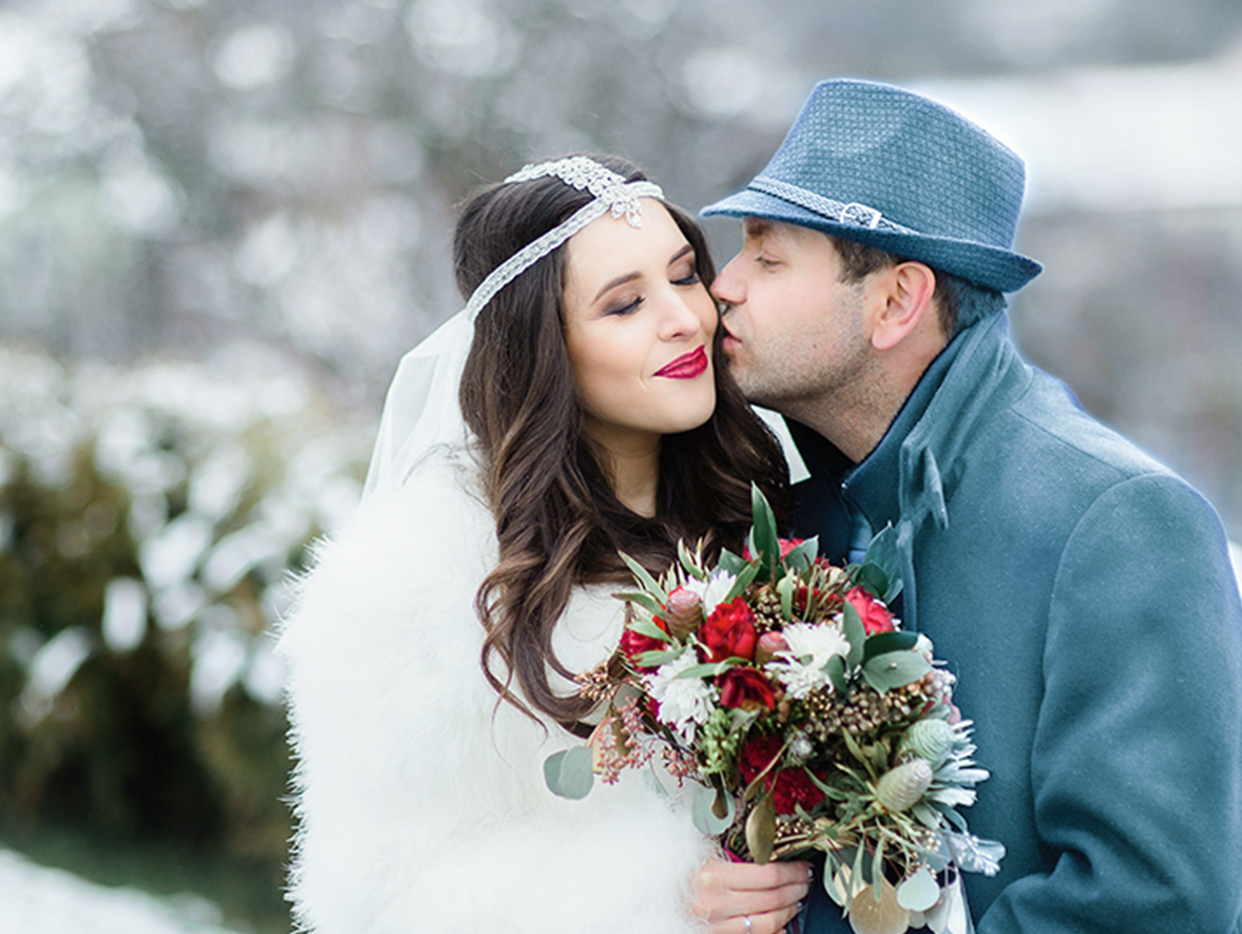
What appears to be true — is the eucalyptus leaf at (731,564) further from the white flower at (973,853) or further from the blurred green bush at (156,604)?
the blurred green bush at (156,604)

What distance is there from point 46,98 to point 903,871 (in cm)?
709

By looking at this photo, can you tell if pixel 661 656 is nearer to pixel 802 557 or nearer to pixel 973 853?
pixel 802 557

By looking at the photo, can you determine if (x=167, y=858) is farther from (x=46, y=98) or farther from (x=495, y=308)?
(x=46, y=98)

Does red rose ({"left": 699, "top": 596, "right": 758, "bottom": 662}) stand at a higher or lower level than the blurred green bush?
higher

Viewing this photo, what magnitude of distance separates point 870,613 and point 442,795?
1.04 metres

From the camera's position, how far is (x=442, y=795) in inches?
97.9

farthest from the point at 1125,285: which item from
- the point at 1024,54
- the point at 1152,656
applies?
the point at 1152,656

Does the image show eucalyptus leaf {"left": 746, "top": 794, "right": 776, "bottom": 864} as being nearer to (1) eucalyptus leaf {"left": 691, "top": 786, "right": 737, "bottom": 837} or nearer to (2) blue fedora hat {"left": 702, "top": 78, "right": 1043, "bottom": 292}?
(1) eucalyptus leaf {"left": 691, "top": 786, "right": 737, "bottom": 837}

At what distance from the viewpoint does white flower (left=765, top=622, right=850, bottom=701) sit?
6.33 feet

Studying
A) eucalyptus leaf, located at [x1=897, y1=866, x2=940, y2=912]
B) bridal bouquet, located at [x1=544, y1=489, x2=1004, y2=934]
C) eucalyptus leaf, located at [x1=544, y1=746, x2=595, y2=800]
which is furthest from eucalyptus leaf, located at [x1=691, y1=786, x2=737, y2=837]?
eucalyptus leaf, located at [x1=897, y1=866, x2=940, y2=912]

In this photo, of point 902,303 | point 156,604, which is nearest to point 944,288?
point 902,303

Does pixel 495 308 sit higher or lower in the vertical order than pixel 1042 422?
lower

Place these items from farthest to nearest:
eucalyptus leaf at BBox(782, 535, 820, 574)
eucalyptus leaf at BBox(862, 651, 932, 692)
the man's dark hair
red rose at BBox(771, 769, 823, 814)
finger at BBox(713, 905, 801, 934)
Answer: the man's dark hair < finger at BBox(713, 905, 801, 934) < eucalyptus leaf at BBox(782, 535, 820, 574) < red rose at BBox(771, 769, 823, 814) < eucalyptus leaf at BBox(862, 651, 932, 692)

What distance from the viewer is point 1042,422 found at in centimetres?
237
